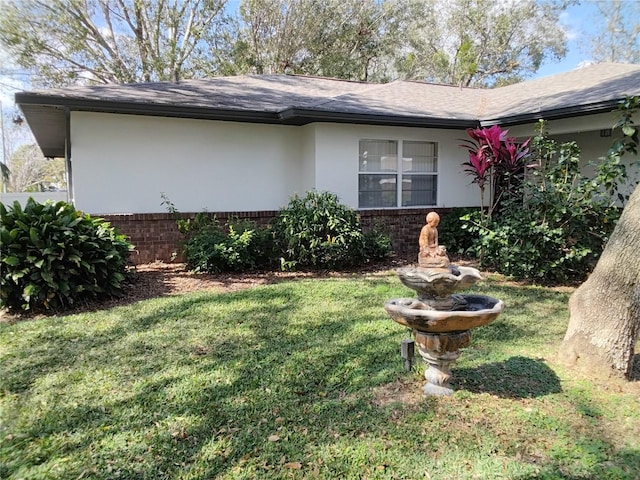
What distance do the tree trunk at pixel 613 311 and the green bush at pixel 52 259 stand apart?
545 centimetres

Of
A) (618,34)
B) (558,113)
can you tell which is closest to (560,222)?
(558,113)

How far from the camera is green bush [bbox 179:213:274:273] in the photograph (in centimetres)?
737

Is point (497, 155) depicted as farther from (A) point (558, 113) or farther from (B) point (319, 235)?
(B) point (319, 235)

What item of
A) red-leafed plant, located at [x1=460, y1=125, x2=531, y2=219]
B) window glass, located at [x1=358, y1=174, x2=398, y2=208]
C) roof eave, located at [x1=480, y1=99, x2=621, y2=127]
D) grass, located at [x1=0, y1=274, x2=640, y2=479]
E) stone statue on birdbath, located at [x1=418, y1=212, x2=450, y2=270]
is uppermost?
roof eave, located at [x1=480, y1=99, x2=621, y2=127]

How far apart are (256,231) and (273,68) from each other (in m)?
16.0

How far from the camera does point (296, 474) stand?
2.48 meters

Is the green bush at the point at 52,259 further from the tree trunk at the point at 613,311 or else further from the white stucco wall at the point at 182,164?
the tree trunk at the point at 613,311

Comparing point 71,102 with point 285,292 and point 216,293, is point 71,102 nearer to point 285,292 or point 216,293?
point 216,293

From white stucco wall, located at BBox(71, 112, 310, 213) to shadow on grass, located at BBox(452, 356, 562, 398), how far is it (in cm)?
620

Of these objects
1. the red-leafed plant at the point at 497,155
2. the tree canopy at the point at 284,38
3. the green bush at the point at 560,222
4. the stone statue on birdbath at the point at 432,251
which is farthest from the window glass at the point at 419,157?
the tree canopy at the point at 284,38

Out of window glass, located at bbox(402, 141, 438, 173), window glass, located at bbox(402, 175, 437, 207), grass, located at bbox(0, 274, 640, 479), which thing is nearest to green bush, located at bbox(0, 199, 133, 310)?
grass, located at bbox(0, 274, 640, 479)

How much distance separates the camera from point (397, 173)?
964cm

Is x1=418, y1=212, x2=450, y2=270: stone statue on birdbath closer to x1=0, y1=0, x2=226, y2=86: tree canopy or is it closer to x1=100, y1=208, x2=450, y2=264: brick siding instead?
x1=100, y1=208, x2=450, y2=264: brick siding

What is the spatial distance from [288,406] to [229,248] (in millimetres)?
4459
